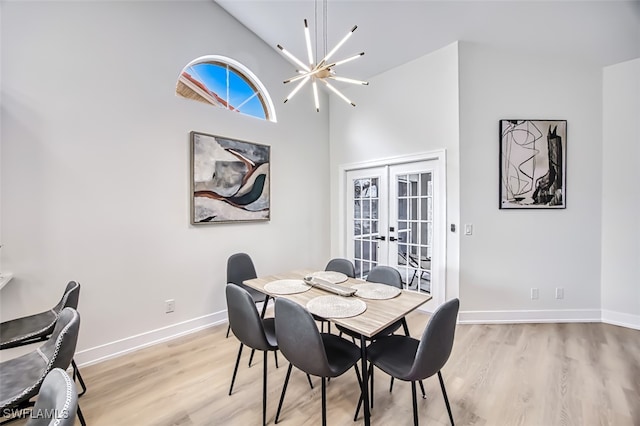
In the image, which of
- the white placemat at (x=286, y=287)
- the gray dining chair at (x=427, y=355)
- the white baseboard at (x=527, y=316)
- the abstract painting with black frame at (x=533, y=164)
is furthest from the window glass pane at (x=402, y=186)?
the gray dining chair at (x=427, y=355)

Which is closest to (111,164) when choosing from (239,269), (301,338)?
(239,269)

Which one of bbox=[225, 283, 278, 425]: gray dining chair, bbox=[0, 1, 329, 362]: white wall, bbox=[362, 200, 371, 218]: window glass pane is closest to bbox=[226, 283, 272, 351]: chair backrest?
bbox=[225, 283, 278, 425]: gray dining chair

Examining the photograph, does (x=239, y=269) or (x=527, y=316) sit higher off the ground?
(x=239, y=269)

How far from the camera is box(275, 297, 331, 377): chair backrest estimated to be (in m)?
1.46

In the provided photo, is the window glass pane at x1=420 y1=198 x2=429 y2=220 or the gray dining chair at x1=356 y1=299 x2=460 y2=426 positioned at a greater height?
the window glass pane at x1=420 y1=198 x2=429 y2=220

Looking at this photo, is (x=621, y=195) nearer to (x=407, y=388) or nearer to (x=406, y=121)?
(x=406, y=121)

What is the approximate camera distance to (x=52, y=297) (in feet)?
7.34

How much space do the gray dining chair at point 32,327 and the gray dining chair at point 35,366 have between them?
0.19 metres

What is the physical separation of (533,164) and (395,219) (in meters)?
1.69

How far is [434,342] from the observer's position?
1.43m

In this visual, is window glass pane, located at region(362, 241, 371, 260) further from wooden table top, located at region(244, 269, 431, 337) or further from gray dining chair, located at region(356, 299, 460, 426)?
gray dining chair, located at region(356, 299, 460, 426)

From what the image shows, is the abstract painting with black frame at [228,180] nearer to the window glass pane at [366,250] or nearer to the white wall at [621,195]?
the window glass pane at [366,250]

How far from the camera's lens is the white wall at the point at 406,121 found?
321cm

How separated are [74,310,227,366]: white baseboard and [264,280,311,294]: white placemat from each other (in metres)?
1.34
